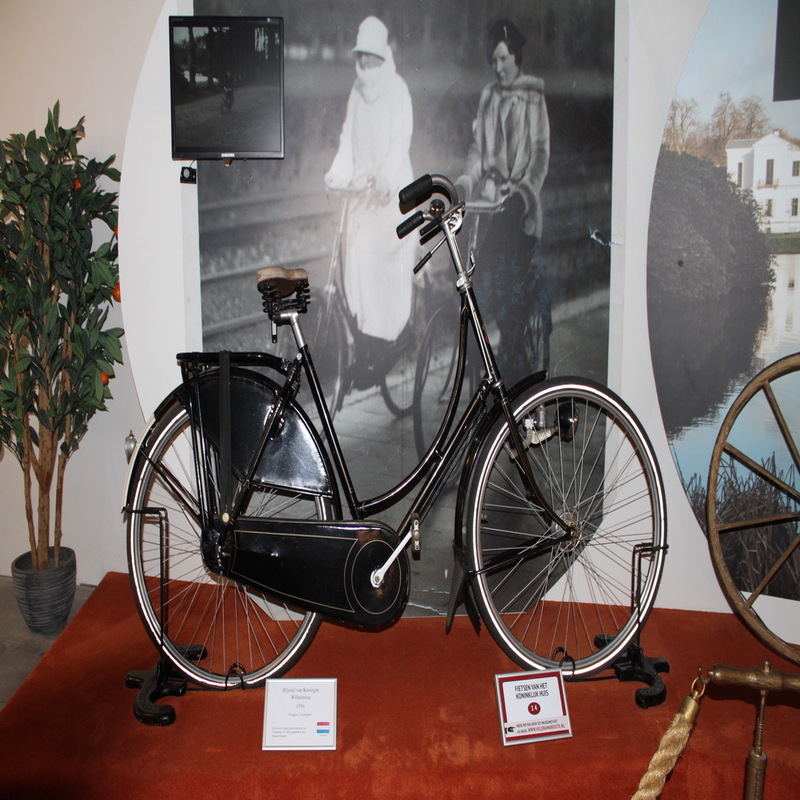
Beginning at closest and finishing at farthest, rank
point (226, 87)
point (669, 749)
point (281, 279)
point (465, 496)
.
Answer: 1. point (669, 749)
2. point (281, 279)
3. point (465, 496)
4. point (226, 87)

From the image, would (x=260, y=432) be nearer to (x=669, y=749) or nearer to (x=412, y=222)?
(x=412, y=222)

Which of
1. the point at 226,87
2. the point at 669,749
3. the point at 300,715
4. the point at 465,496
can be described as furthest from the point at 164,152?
the point at 669,749

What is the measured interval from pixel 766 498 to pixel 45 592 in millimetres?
2566

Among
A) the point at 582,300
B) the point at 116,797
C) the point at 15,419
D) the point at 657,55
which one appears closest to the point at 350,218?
the point at 582,300

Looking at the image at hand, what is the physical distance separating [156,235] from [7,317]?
0.61 meters

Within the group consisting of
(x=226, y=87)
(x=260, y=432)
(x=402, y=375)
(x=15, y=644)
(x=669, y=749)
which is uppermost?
(x=226, y=87)

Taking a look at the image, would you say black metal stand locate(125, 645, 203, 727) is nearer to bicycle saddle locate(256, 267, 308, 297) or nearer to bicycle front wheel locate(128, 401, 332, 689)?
bicycle front wheel locate(128, 401, 332, 689)

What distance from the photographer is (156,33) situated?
83.0 inches

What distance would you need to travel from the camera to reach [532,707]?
1.73 metres

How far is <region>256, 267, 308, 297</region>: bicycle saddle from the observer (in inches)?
70.1

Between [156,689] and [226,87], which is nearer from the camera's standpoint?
[156,689]

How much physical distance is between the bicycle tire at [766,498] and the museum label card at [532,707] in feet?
2.40

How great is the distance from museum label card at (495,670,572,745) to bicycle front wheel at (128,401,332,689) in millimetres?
573

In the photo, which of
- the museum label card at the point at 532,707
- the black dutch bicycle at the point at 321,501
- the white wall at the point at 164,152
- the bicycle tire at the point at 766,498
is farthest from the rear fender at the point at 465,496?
the bicycle tire at the point at 766,498
